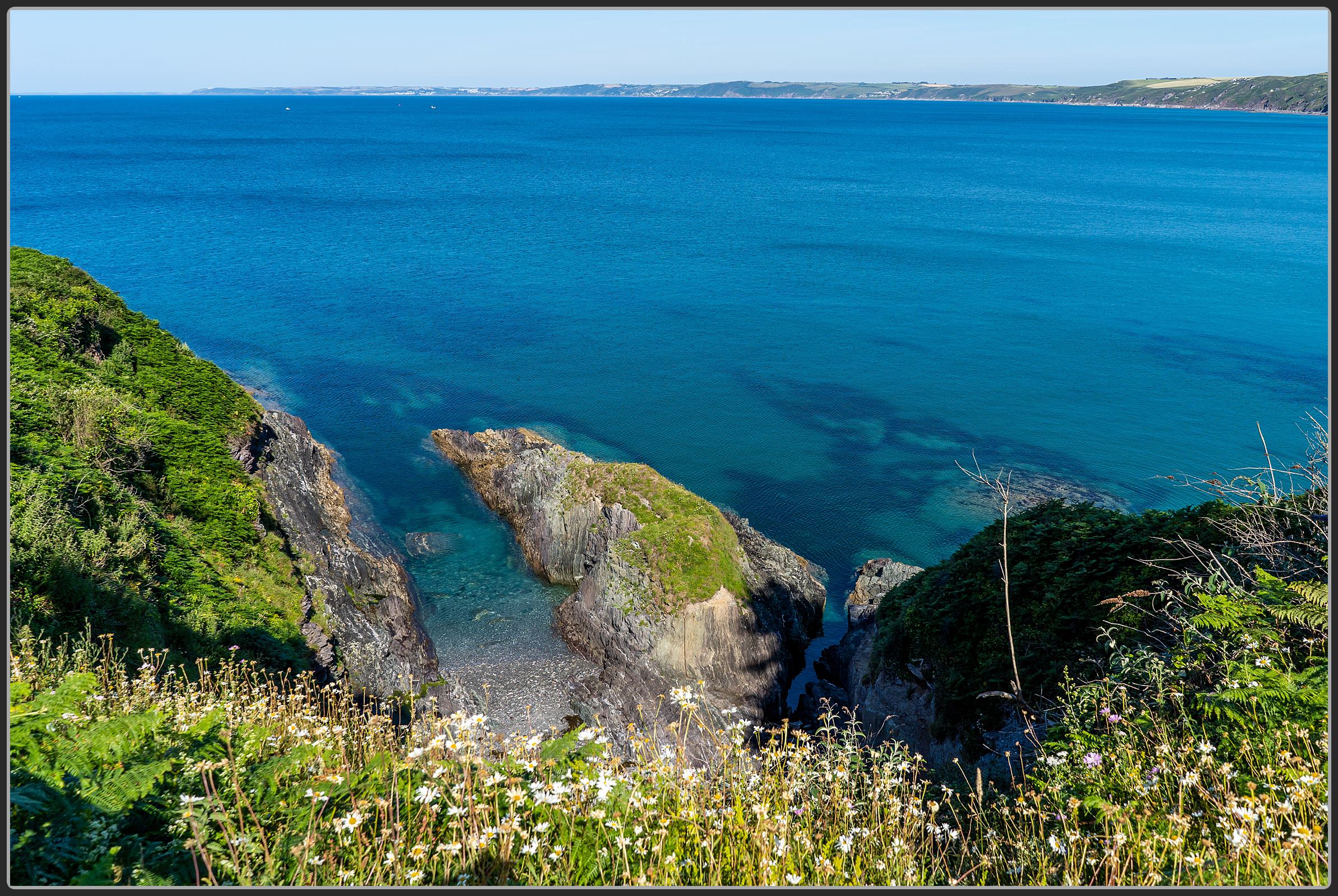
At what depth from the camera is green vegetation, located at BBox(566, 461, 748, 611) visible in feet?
65.2

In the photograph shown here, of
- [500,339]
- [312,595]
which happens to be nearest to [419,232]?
[500,339]

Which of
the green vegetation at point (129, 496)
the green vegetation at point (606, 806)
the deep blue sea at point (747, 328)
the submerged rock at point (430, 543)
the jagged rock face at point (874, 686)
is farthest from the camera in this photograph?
the deep blue sea at point (747, 328)

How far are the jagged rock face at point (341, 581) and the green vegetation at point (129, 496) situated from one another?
2.67ft

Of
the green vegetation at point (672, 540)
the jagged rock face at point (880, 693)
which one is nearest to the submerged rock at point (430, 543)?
the green vegetation at point (672, 540)

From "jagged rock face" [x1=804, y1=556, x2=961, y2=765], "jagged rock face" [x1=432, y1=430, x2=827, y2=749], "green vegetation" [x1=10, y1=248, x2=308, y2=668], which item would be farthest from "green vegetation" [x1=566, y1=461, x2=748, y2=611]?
"green vegetation" [x1=10, y1=248, x2=308, y2=668]

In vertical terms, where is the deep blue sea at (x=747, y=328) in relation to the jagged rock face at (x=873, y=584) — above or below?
above

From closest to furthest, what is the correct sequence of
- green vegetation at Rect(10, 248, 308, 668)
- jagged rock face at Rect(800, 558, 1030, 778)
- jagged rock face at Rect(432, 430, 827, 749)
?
jagged rock face at Rect(800, 558, 1030, 778)
green vegetation at Rect(10, 248, 308, 668)
jagged rock face at Rect(432, 430, 827, 749)

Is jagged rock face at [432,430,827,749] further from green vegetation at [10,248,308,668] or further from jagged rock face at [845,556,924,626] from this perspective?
green vegetation at [10,248,308,668]

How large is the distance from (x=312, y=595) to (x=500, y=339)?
30391mm

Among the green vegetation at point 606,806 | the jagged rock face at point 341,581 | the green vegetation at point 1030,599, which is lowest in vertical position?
the jagged rock face at point 341,581

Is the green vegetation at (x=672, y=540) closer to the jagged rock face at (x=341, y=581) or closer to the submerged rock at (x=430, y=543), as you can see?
the submerged rock at (x=430, y=543)

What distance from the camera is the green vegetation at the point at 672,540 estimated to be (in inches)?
782

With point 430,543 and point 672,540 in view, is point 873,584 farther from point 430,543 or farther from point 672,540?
point 430,543

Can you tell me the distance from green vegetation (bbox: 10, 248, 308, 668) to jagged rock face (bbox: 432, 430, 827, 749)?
785 cm
